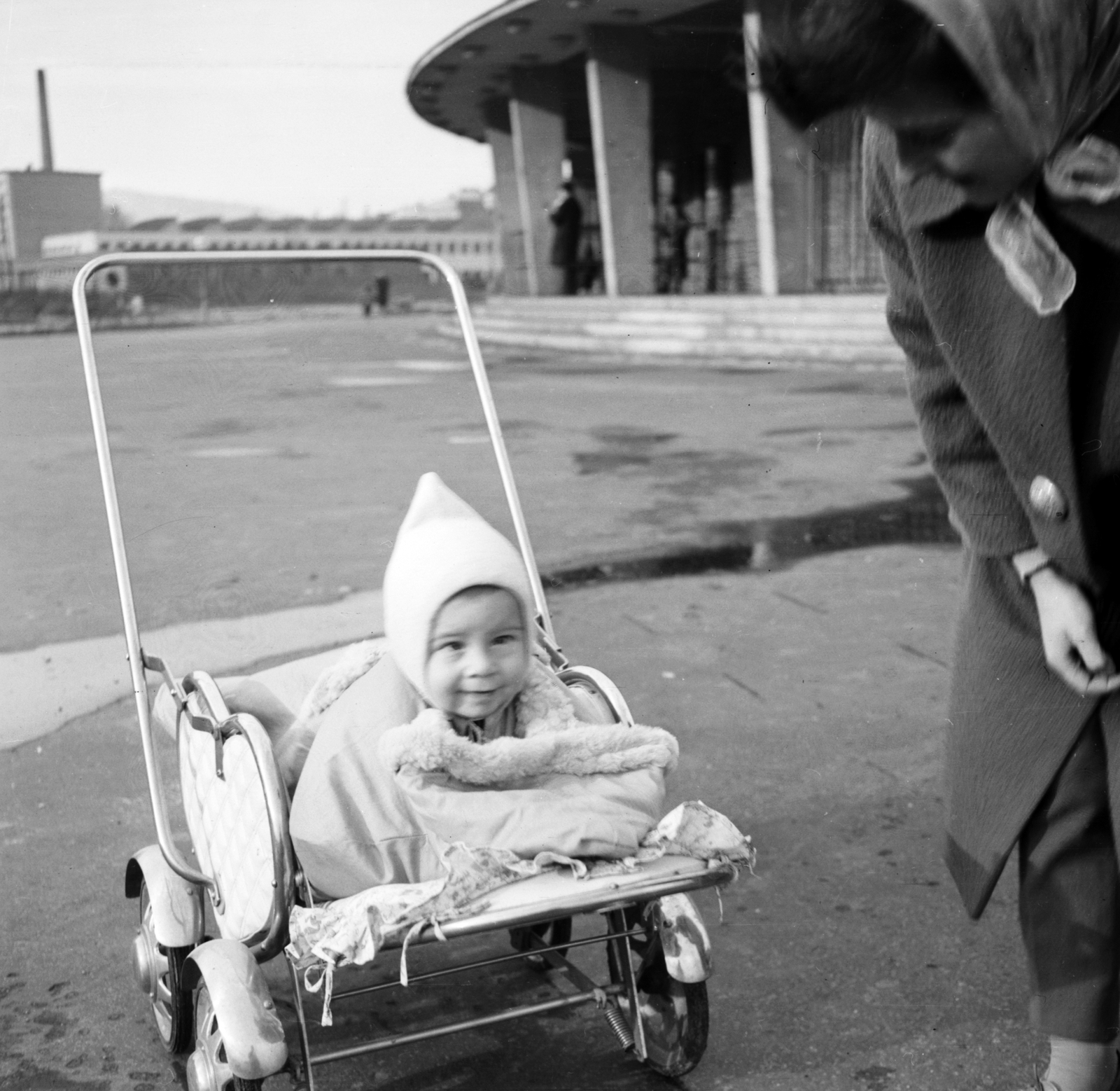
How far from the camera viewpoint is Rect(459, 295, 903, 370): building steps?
1306 centimetres

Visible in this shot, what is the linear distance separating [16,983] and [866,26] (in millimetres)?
2383

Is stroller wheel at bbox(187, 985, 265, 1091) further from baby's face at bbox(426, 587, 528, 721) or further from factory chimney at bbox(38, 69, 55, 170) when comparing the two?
factory chimney at bbox(38, 69, 55, 170)

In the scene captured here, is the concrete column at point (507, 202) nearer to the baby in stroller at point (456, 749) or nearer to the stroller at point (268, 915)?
the stroller at point (268, 915)

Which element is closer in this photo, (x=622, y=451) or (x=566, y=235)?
(x=622, y=451)

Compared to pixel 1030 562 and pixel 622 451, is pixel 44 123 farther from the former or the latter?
pixel 622 451

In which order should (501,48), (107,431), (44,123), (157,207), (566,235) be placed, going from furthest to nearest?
1. (566,235)
2. (501,48)
3. (157,207)
4. (44,123)
5. (107,431)

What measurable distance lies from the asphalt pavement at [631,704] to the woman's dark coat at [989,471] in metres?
0.71

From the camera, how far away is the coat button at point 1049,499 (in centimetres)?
173

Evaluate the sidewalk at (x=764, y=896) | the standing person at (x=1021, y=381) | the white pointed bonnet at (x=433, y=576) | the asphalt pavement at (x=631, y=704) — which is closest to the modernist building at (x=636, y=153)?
the asphalt pavement at (x=631, y=704)

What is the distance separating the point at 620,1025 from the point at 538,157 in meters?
20.3

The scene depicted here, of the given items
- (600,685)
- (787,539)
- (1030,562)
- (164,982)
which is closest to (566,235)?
(787,539)

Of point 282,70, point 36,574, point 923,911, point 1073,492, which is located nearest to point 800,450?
point 36,574

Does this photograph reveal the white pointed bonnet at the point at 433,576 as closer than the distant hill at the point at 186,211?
Yes

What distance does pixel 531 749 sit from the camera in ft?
7.15
